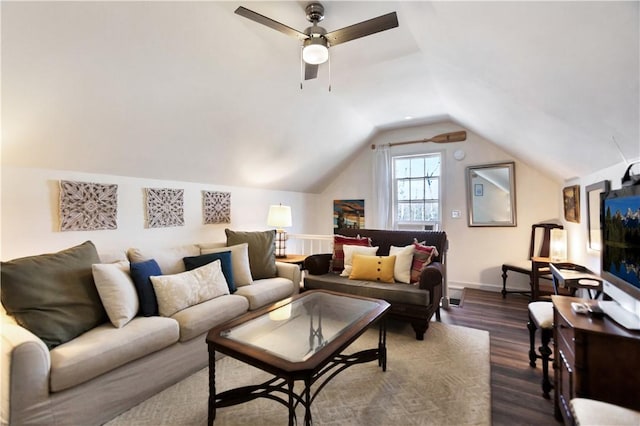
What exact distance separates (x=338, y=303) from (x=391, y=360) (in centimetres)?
65

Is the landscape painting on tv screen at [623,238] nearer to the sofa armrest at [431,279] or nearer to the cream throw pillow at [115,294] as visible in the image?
the sofa armrest at [431,279]

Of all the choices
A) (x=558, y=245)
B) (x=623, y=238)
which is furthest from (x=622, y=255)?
(x=558, y=245)

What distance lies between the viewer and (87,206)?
2.57 meters

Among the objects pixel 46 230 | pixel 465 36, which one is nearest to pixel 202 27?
pixel 465 36

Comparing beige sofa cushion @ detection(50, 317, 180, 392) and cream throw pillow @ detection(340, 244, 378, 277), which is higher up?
cream throw pillow @ detection(340, 244, 378, 277)

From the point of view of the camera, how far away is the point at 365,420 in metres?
1.71

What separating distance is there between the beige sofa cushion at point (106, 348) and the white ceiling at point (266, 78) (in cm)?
152

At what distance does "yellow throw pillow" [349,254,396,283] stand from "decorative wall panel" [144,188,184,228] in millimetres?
2127

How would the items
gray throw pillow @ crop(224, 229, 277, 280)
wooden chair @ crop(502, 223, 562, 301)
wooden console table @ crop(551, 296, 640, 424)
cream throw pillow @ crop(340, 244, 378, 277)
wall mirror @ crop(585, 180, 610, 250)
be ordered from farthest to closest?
1. wooden chair @ crop(502, 223, 562, 301)
2. cream throw pillow @ crop(340, 244, 378, 277)
3. gray throw pillow @ crop(224, 229, 277, 280)
4. wall mirror @ crop(585, 180, 610, 250)
5. wooden console table @ crop(551, 296, 640, 424)

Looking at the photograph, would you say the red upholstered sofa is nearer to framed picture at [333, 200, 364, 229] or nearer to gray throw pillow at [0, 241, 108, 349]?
framed picture at [333, 200, 364, 229]

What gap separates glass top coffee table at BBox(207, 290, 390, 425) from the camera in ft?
4.69

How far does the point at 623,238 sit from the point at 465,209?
326cm

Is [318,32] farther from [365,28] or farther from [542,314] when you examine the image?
[542,314]

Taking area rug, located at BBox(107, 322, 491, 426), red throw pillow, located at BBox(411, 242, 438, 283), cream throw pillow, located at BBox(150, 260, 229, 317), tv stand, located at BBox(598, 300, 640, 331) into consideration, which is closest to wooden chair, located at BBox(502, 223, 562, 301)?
red throw pillow, located at BBox(411, 242, 438, 283)
